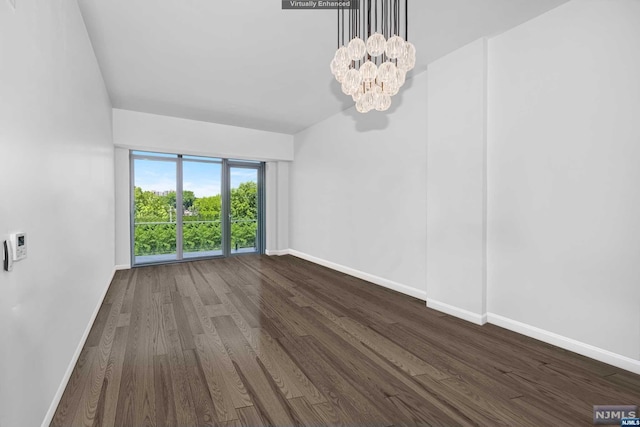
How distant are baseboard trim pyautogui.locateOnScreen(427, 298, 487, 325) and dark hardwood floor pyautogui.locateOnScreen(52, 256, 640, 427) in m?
0.08

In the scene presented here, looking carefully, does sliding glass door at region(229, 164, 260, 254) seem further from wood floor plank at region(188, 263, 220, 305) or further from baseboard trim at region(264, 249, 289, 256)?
wood floor plank at region(188, 263, 220, 305)

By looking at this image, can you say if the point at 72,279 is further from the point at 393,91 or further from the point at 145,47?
the point at 393,91

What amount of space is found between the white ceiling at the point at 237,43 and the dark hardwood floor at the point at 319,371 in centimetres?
295

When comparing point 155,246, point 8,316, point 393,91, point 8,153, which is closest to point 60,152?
point 8,153

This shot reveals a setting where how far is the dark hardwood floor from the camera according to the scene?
182cm

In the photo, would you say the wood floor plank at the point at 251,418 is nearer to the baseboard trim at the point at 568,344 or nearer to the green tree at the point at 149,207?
the baseboard trim at the point at 568,344

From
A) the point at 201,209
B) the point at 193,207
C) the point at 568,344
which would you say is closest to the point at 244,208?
the point at 201,209

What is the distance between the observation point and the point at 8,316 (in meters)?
1.29

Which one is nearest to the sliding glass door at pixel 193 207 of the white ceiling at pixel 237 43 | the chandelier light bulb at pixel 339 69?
the white ceiling at pixel 237 43

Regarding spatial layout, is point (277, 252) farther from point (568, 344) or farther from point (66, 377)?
point (568, 344)

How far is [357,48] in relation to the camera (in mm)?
2074

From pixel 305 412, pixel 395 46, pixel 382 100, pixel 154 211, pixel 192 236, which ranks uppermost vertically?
pixel 395 46

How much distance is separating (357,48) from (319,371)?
2370 mm

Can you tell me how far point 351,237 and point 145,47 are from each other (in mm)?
3881
